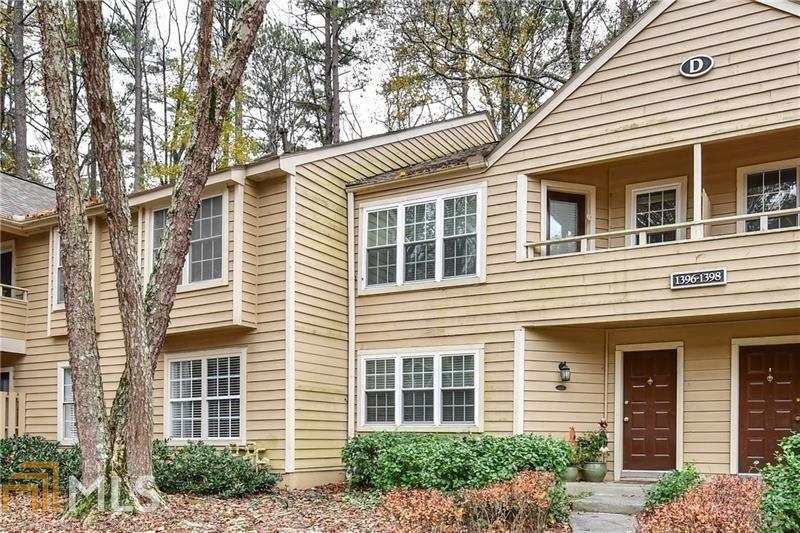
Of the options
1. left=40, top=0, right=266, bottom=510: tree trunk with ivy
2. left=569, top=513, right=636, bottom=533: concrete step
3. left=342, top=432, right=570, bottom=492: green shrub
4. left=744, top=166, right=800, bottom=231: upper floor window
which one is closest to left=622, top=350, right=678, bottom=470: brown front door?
left=744, top=166, right=800, bottom=231: upper floor window

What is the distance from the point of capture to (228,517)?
30.1 feet

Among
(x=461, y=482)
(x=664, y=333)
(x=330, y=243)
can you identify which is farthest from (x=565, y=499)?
(x=330, y=243)

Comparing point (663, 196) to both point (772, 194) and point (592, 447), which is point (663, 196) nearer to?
point (772, 194)

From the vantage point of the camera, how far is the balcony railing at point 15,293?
16.0m

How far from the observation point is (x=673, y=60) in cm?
1123

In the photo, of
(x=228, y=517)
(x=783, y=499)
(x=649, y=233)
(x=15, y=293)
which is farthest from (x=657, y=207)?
(x=15, y=293)

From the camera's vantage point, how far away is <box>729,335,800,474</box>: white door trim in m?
11.1

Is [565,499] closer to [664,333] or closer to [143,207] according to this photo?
[664,333]

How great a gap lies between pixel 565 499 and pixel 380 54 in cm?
1895

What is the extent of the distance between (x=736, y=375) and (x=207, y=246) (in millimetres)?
8799

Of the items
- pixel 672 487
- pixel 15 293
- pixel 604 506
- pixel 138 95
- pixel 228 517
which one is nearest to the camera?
pixel 672 487

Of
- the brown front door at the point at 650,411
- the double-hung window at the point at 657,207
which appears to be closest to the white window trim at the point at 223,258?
the double-hung window at the point at 657,207

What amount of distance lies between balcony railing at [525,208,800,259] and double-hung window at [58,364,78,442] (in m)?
9.64

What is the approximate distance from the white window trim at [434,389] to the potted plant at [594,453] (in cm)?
162
